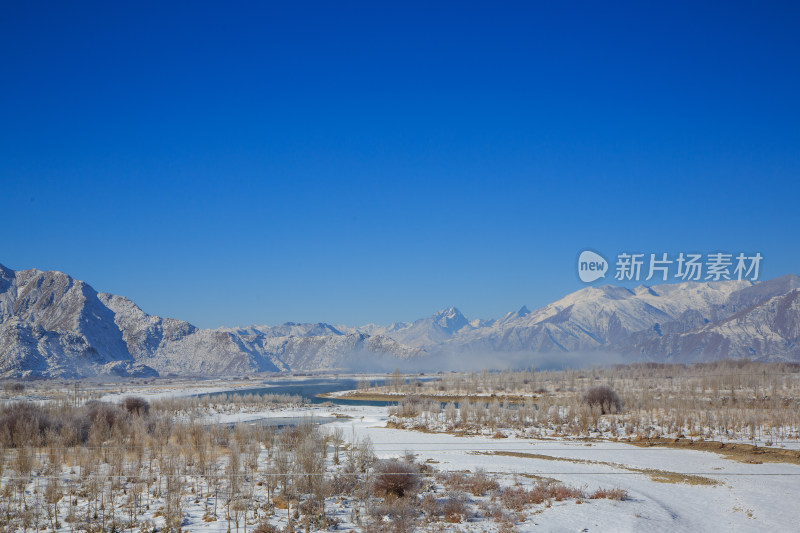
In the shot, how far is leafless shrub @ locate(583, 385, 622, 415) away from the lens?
46263 mm

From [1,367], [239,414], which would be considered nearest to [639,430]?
[239,414]

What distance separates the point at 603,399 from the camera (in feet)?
154

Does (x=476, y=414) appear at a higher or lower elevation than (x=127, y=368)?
higher

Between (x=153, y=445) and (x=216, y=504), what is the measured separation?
10.0 m

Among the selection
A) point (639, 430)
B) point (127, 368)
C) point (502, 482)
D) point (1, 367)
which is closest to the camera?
point (502, 482)

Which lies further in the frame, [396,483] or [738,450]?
[738,450]

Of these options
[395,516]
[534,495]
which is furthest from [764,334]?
[395,516]

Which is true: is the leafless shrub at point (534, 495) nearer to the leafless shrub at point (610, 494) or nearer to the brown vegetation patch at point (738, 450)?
the leafless shrub at point (610, 494)

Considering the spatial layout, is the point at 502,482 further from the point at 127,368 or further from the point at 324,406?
the point at 127,368

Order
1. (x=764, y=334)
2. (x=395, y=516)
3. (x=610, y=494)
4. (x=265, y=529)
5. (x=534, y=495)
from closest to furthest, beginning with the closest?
(x=265, y=529), (x=395, y=516), (x=534, y=495), (x=610, y=494), (x=764, y=334)

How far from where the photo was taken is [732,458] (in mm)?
28203

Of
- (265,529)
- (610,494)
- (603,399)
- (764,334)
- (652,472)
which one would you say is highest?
(764,334)

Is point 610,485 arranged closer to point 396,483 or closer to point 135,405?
point 396,483

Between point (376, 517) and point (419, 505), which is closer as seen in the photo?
point (376, 517)
